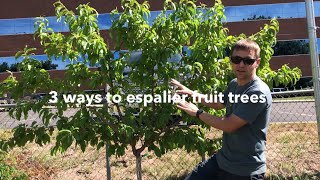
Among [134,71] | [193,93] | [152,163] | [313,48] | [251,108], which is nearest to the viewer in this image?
[251,108]

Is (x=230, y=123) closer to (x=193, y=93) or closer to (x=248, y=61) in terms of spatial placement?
(x=248, y=61)

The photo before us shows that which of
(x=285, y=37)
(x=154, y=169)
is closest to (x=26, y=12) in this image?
(x=285, y=37)

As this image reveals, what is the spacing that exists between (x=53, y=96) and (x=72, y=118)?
0.88 feet

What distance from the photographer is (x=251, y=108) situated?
2.55 metres

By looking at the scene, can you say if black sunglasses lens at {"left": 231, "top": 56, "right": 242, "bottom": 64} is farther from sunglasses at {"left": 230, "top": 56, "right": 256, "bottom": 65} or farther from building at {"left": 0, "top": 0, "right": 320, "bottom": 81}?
building at {"left": 0, "top": 0, "right": 320, "bottom": 81}

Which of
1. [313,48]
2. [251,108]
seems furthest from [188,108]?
[313,48]

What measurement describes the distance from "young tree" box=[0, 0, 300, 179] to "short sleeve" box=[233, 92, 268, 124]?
2.91 feet

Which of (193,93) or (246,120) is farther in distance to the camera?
(193,93)

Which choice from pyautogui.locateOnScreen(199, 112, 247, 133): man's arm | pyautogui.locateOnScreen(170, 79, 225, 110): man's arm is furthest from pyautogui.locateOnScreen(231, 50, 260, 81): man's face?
pyautogui.locateOnScreen(170, 79, 225, 110): man's arm

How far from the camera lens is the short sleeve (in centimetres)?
255

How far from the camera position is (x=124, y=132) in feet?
11.3

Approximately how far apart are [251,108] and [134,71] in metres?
1.28

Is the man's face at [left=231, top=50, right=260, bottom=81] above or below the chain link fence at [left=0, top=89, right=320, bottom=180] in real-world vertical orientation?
above

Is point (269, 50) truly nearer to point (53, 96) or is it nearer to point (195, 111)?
point (195, 111)
